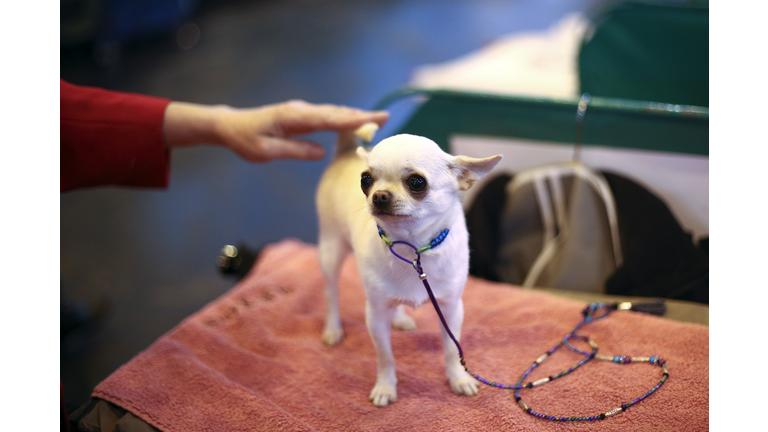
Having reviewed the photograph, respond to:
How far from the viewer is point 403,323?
1.20 m

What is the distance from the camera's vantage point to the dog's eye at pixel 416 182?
78 centimetres

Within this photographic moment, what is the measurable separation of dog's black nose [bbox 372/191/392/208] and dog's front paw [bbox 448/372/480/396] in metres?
0.41

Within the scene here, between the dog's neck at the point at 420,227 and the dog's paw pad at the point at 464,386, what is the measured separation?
31 cm

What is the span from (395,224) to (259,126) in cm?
51

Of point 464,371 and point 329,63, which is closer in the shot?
point 464,371

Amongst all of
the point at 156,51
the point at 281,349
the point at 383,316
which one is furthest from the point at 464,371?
the point at 156,51

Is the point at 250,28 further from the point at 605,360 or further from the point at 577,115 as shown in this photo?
the point at 605,360

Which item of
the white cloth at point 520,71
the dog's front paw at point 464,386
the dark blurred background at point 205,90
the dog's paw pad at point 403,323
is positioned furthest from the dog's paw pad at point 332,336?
the white cloth at point 520,71

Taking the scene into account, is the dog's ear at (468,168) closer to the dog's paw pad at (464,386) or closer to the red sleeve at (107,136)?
the dog's paw pad at (464,386)

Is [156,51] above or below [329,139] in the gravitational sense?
above

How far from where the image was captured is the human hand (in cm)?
116

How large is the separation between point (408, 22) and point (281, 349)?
381 centimetres

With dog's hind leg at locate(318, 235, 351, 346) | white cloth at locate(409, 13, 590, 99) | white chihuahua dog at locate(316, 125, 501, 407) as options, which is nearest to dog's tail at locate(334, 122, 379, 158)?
white chihuahua dog at locate(316, 125, 501, 407)
